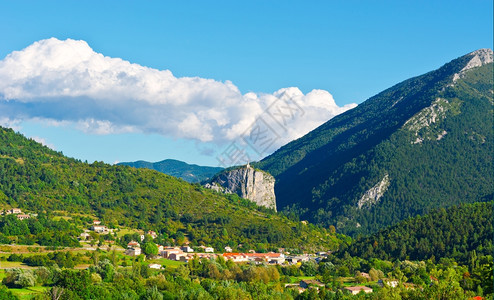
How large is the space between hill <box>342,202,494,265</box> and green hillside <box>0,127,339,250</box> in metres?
26.6

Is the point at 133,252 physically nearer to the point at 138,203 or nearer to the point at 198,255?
the point at 198,255

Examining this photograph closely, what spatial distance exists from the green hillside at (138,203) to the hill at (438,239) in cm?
2659

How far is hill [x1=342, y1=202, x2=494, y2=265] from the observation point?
12006cm

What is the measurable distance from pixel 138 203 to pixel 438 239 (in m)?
82.2

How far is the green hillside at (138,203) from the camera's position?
152500 mm

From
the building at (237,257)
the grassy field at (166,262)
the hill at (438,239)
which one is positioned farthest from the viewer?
the building at (237,257)

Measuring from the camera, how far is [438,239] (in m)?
127

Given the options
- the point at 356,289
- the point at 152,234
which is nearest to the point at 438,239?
the point at 356,289

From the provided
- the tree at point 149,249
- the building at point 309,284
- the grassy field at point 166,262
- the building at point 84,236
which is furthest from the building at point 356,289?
the building at point 84,236

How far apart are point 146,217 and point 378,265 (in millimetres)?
69922

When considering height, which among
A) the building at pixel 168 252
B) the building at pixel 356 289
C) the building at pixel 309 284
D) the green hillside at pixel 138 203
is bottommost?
the building at pixel 356 289

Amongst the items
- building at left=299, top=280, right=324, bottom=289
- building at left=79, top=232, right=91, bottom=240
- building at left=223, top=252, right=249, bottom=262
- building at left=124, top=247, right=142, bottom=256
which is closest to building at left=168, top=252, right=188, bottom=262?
building at left=124, top=247, right=142, bottom=256

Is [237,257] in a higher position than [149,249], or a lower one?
lower

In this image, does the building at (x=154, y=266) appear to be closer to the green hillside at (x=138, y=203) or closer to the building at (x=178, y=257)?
the building at (x=178, y=257)
